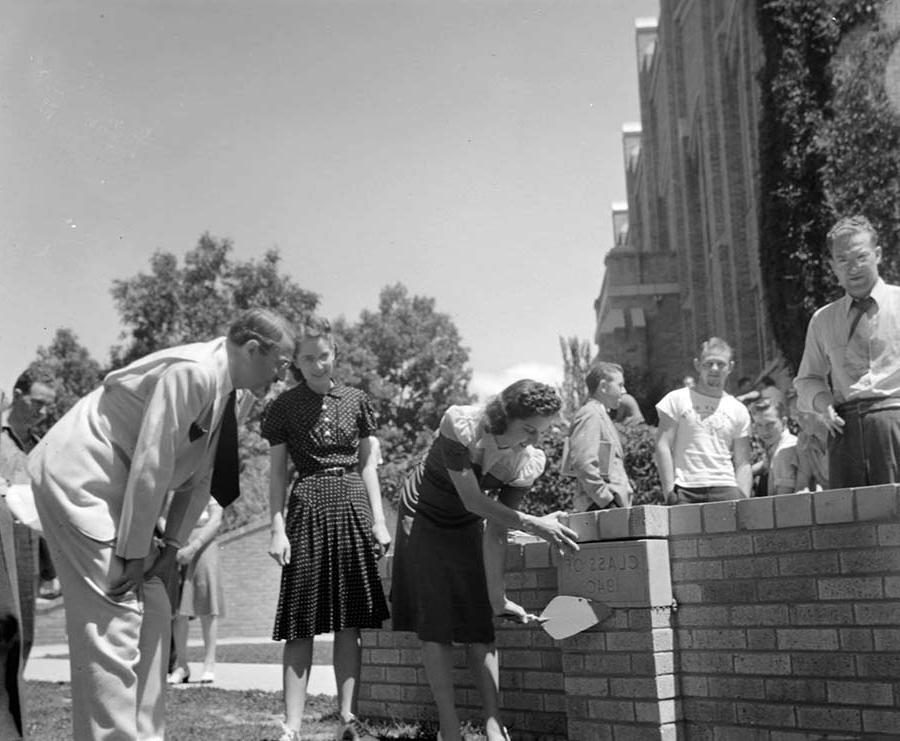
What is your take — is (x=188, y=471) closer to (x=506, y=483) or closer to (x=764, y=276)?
(x=506, y=483)

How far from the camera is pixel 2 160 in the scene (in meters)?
7.95

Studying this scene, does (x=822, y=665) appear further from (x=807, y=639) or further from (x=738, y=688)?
(x=738, y=688)

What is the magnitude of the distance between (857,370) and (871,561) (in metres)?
1.06

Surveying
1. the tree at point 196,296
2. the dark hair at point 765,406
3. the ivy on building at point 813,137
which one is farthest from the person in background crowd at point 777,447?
the tree at point 196,296

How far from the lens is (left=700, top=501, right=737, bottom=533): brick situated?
428 cm

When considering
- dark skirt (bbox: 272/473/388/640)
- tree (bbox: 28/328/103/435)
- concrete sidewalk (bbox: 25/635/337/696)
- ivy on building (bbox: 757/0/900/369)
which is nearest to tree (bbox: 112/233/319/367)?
tree (bbox: 28/328/103/435)

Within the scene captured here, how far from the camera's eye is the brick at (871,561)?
12.4 feet

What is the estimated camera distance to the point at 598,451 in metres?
7.11

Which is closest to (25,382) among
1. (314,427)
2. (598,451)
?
(314,427)

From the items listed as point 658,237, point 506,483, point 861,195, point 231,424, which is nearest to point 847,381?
point 506,483

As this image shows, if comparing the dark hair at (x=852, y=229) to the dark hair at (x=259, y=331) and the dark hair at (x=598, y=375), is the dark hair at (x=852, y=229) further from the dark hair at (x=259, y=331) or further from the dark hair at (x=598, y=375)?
the dark hair at (x=598, y=375)

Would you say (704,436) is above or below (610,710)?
above

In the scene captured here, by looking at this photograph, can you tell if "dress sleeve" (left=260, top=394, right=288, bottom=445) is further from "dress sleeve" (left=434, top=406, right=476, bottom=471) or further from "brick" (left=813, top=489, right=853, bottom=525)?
"brick" (left=813, top=489, right=853, bottom=525)

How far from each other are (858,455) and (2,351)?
4896 millimetres
